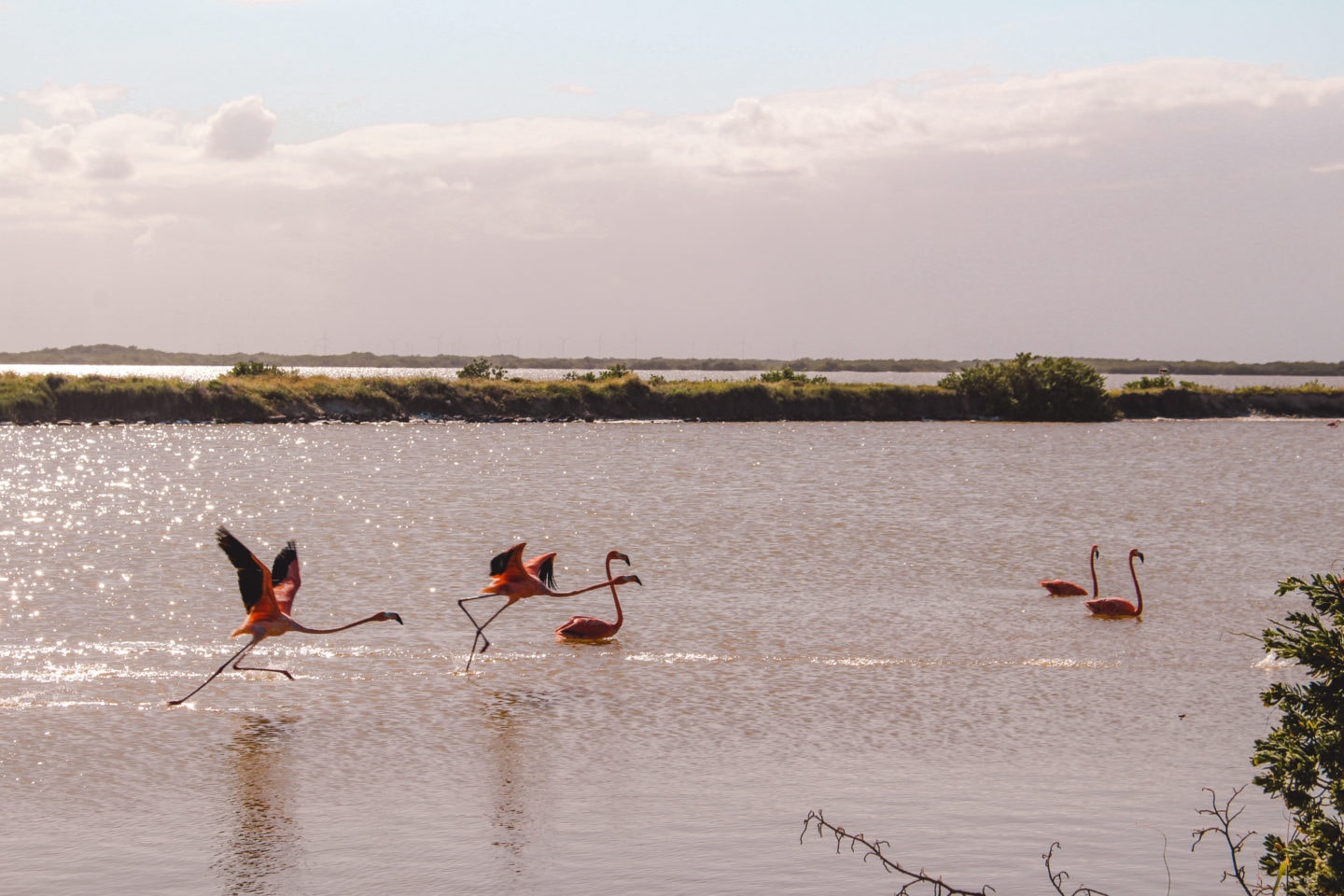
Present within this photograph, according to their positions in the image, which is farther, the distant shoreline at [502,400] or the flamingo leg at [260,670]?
the distant shoreline at [502,400]

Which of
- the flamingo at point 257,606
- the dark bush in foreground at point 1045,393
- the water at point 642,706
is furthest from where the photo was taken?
the dark bush in foreground at point 1045,393


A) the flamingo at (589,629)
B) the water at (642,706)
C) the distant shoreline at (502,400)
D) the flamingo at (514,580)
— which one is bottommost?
the water at (642,706)

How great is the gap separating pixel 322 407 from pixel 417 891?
6276 cm

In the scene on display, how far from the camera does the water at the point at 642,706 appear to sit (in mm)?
7809

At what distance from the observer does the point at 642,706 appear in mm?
11453

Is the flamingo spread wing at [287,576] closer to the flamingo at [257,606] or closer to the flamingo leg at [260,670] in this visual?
the flamingo at [257,606]

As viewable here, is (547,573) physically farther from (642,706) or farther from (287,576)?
(642,706)

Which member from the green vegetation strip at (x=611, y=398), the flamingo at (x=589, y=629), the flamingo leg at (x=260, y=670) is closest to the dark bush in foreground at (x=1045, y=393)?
the green vegetation strip at (x=611, y=398)

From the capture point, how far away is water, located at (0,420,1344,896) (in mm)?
7809

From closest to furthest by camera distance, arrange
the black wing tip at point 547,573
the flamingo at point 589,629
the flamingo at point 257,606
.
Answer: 1. the flamingo at point 257,606
2. the black wing tip at point 547,573
3. the flamingo at point 589,629

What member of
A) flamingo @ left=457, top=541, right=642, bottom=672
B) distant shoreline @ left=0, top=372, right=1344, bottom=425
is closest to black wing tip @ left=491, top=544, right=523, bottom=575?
flamingo @ left=457, top=541, right=642, bottom=672

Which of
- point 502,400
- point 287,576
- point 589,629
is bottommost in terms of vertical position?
point 589,629

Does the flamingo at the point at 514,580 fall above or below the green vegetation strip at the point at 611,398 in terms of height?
below

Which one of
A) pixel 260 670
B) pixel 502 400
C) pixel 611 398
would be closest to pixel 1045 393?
pixel 611 398
